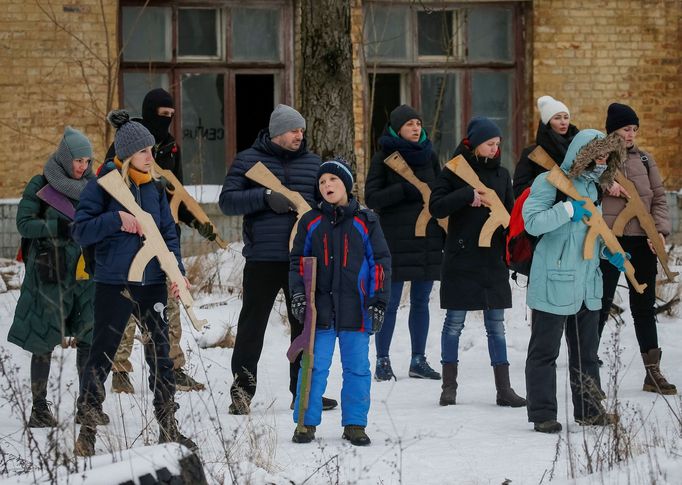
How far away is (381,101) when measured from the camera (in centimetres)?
1401

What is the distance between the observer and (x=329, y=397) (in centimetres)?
808

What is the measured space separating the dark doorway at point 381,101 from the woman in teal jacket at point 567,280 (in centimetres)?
728

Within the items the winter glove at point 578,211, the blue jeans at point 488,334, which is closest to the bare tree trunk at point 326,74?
the blue jeans at point 488,334

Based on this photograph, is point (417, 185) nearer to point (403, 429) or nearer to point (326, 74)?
point (326, 74)

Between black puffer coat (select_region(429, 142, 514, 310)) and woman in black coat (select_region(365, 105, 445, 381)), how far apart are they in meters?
0.69

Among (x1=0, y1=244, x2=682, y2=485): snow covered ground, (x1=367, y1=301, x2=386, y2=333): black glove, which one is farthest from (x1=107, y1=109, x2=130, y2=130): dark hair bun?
(x1=367, y1=301, x2=386, y2=333): black glove

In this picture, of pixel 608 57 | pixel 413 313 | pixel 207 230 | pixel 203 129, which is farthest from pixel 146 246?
pixel 608 57

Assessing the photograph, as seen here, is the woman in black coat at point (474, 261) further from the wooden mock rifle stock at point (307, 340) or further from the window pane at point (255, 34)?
the window pane at point (255, 34)

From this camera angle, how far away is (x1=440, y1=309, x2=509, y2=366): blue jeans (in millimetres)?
7664

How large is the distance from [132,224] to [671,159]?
9.26m

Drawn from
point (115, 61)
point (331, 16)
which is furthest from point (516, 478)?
point (115, 61)

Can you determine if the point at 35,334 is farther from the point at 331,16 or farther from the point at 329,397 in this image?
the point at 331,16

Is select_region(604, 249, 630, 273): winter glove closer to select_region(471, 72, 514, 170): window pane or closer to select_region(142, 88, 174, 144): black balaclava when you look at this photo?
select_region(142, 88, 174, 144): black balaclava

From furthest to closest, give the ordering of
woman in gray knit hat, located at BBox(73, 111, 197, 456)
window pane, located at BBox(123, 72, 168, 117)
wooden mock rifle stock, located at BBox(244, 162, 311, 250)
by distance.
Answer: window pane, located at BBox(123, 72, 168, 117) → wooden mock rifle stock, located at BBox(244, 162, 311, 250) → woman in gray knit hat, located at BBox(73, 111, 197, 456)
